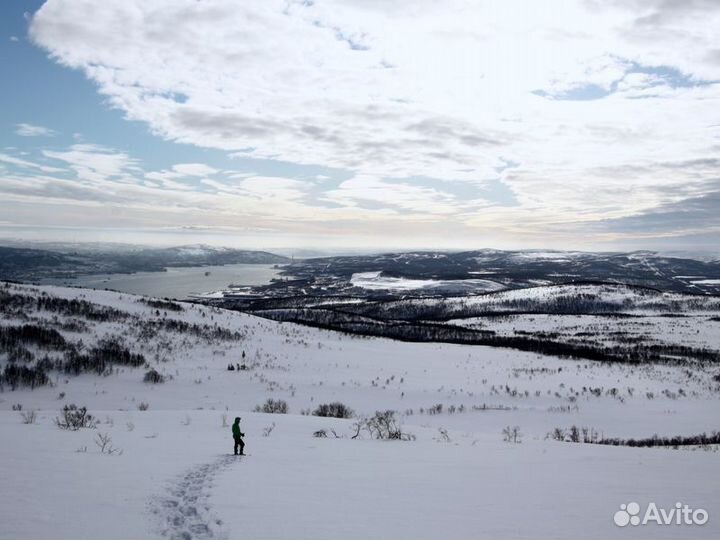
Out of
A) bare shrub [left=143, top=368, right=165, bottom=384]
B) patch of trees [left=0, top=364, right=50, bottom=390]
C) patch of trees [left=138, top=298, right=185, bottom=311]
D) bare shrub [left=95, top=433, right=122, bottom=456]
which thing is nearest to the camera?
bare shrub [left=95, top=433, right=122, bottom=456]

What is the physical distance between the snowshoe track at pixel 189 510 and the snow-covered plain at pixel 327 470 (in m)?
0.02

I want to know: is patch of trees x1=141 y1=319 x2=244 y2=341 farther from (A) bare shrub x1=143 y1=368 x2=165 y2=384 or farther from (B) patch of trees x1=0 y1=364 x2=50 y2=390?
(B) patch of trees x1=0 y1=364 x2=50 y2=390

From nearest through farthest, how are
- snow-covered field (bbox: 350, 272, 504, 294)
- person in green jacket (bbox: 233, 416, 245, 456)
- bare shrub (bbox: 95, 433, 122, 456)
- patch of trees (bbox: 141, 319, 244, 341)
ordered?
bare shrub (bbox: 95, 433, 122, 456) → person in green jacket (bbox: 233, 416, 245, 456) → patch of trees (bbox: 141, 319, 244, 341) → snow-covered field (bbox: 350, 272, 504, 294)

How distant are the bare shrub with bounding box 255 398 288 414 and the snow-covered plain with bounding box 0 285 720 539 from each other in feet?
2.02

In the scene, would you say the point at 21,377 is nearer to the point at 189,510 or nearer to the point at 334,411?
the point at 334,411

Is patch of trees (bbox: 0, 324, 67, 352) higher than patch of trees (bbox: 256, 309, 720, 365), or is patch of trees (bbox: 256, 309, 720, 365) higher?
patch of trees (bbox: 0, 324, 67, 352)

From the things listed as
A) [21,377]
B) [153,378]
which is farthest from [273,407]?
[21,377]

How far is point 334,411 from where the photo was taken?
54.9 ft

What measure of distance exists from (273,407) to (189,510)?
1156 centimetres

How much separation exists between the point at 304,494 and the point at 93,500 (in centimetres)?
264

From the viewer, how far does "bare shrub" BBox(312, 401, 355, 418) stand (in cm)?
1612

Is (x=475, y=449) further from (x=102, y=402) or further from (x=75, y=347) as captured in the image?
(x=75, y=347)

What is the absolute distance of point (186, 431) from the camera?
34.7 feet

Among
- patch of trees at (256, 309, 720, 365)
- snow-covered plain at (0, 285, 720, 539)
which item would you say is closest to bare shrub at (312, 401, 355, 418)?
snow-covered plain at (0, 285, 720, 539)
